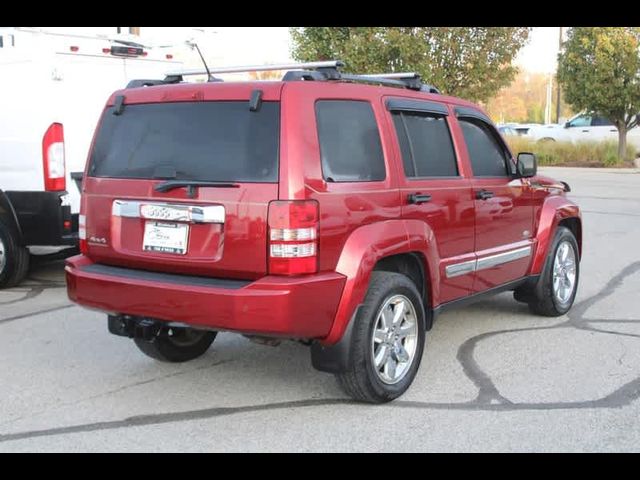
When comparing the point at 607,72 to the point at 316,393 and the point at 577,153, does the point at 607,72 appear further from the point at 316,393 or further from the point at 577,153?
the point at 316,393

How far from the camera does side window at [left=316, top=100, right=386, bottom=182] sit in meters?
4.21

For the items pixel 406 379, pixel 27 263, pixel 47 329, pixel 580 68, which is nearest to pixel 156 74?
pixel 27 263

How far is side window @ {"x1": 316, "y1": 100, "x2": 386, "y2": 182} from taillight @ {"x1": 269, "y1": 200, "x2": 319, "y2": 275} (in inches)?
11.4

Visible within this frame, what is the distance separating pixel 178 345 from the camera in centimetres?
532

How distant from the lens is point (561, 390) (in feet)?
15.4

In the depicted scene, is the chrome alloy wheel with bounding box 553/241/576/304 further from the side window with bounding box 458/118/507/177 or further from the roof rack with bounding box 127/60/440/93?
the roof rack with bounding box 127/60/440/93

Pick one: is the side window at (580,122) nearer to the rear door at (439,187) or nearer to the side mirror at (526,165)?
the side mirror at (526,165)

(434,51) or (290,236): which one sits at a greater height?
(434,51)

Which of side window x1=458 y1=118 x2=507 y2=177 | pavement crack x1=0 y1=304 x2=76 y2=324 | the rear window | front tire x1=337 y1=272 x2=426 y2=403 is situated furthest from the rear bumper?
pavement crack x1=0 y1=304 x2=76 y2=324

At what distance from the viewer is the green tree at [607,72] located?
85.0ft

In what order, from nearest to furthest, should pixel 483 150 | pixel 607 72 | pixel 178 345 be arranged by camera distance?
1. pixel 178 345
2. pixel 483 150
3. pixel 607 72

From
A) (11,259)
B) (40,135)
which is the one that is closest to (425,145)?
(40,135)

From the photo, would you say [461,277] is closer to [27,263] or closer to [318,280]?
[318,280]

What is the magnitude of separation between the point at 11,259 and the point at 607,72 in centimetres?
2293
